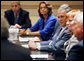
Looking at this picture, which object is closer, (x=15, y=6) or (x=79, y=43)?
(x=79, y=43)

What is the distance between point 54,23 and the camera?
4691mm

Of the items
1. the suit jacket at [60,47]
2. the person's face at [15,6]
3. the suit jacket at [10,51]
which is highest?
the suit jacket at [10,51]

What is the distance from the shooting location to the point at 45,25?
4.83 m

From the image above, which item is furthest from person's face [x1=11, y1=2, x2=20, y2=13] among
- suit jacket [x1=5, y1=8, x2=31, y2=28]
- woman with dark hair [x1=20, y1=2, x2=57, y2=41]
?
woman with dark hair [x1=20, y1=2, x2=57, y2=41]

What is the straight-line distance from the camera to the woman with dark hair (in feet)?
15.1

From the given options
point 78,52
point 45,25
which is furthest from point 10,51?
point 45,25

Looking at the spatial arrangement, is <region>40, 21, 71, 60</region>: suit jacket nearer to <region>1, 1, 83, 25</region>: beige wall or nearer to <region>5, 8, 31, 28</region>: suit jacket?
<region>5, 8, 31, 28</region>: suit jacket

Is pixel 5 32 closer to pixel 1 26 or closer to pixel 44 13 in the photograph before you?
pixel 1 26

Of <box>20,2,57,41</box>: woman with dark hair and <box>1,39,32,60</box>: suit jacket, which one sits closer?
<box>1,39,32,60</box>: suit jacket

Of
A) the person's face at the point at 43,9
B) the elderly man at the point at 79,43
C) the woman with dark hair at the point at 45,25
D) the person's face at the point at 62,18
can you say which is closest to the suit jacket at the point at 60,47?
the person's face at the point at 62,18

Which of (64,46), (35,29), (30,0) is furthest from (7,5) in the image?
(64,46)

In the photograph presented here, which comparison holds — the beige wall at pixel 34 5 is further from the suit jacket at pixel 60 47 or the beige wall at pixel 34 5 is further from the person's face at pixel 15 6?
the suit jacket at pixel 60 47

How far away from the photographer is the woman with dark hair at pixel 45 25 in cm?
459

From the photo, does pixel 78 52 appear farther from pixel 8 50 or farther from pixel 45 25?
pixel 45 25
